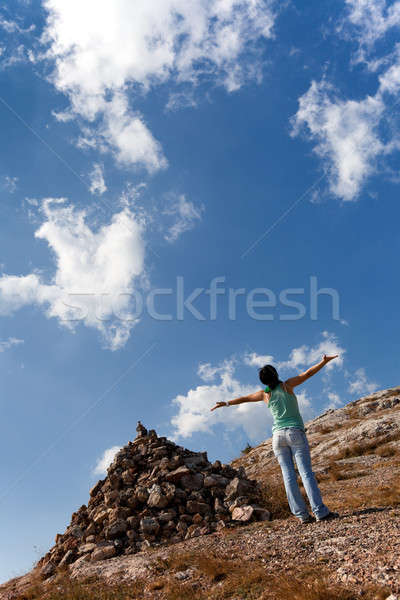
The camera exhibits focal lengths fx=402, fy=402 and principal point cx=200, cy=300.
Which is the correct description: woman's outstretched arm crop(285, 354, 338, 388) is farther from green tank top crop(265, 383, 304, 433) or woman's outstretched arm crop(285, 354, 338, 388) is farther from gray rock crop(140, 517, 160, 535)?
gray rock crop(140, 517, 160, 535)

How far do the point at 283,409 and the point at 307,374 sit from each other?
878 millimetres

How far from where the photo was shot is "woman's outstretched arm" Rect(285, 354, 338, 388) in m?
8.17

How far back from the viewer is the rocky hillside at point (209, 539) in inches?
216

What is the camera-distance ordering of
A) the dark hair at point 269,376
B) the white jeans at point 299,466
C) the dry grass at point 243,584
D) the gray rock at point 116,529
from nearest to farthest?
the dry grass at point 243,584
the white jeans at point 299,466
the dark hair at point 269,376
the gray rock at point 116,529

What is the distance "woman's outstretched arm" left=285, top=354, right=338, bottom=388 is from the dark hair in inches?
9.7

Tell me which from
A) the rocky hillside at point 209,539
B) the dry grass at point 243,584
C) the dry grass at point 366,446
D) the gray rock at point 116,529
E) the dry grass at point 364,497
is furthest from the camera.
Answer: the dry grass at point 366,446

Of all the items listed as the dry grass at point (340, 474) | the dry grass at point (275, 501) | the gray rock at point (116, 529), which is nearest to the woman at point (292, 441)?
the dry grass at point (275, 501)

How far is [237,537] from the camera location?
8445mm

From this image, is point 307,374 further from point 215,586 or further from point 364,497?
point 364,497

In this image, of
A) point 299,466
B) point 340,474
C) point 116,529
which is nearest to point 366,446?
point 340,474

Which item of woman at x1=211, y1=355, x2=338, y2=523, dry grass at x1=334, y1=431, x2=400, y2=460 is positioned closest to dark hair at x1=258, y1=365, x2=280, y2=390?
woman at x1=211, y1=355, x2=338, y2=523

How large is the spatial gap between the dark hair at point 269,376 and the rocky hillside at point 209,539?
9.13ft

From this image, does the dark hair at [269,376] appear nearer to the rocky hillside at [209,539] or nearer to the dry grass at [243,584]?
the rocky hillside at [209,539]

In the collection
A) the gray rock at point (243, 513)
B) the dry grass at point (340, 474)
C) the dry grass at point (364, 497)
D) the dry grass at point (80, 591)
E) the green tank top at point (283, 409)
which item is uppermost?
the green tank top at point (283, 409)
